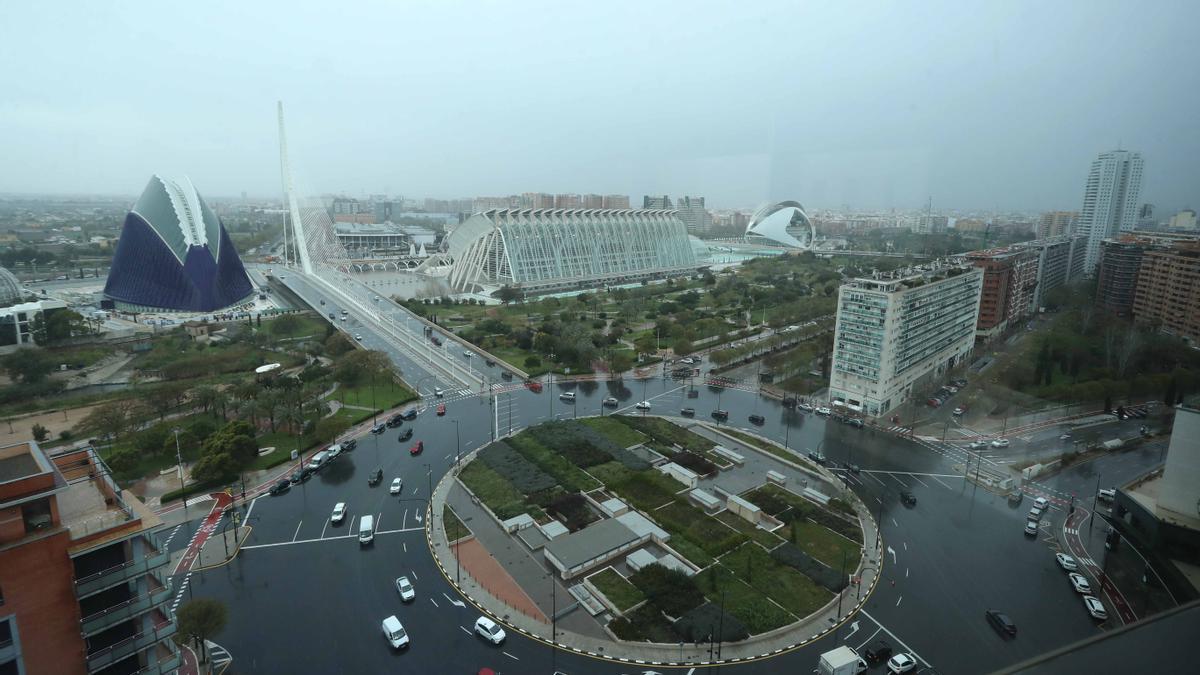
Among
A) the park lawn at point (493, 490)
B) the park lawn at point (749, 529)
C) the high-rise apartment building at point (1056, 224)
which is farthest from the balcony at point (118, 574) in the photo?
the high-rise apartment building at point (1056, 224)

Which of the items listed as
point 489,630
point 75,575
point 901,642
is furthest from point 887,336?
point 75,575

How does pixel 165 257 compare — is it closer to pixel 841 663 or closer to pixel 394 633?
pixel 394 633

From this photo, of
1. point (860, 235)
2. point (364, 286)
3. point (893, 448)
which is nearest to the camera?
point (893, 448)

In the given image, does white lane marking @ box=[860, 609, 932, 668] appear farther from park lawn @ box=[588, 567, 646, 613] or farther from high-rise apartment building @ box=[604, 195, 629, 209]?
high-rise apartment building @ box=[604, 195, 629, 209]

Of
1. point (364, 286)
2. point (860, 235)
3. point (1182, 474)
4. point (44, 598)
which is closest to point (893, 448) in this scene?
point (1182, 474)

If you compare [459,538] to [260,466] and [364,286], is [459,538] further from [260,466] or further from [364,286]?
[364,286]

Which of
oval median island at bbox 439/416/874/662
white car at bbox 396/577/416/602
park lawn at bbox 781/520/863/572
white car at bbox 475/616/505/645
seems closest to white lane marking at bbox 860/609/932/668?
oval median island at bbox 439/416/874/662
